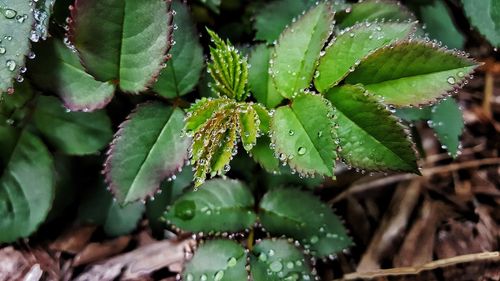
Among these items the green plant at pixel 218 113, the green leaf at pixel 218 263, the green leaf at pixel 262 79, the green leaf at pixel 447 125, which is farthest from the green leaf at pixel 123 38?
the green leaf at pixel 447 125

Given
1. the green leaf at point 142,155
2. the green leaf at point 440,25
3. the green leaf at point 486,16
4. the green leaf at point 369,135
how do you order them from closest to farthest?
1. the green leaf at point 369,135
2. the green leaf at point 142,155
3. the green leaf at point 486,16
4. the green leaf at point 440,25

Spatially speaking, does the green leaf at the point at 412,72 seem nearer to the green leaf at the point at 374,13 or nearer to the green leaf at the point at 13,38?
the green leaf at the point at 374,13

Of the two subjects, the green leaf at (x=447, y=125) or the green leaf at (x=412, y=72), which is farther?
the green leaf at (x=447, y=125)

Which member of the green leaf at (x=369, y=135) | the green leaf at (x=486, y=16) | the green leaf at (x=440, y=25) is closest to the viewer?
the green leaf at (x=369, y=135)

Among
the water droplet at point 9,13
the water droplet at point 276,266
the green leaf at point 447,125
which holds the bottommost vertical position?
the water droplet at point 276,266

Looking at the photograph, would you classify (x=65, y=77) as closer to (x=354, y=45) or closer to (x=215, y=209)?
(x=215, y=209)

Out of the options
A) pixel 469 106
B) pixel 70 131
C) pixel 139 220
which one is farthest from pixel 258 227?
pixel 469 106

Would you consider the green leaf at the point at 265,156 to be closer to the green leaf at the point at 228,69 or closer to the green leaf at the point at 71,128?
the green leaf at the point at 228,69

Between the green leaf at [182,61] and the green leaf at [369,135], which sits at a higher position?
the green leaf at [182,61]
